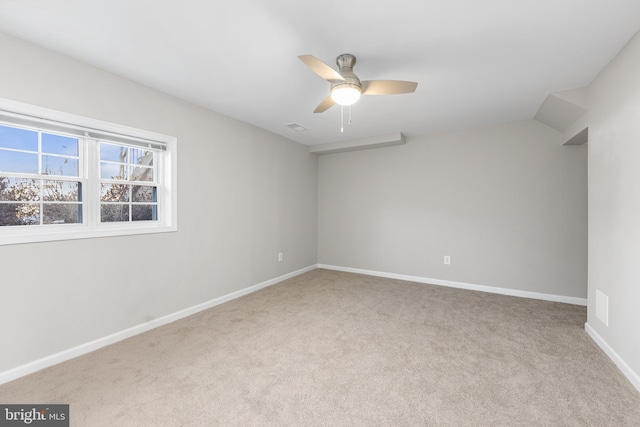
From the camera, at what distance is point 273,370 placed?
2.03 meters

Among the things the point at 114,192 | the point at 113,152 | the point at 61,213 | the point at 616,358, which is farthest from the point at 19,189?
the point at 616,358

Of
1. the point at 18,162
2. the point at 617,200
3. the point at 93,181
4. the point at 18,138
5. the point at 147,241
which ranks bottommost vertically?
the point at 147,241

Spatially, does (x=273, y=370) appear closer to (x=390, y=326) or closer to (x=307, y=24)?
(x=390, y=326)

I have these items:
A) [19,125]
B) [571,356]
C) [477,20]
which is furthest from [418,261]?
[19,125]

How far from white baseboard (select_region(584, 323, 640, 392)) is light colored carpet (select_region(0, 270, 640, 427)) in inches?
2.0

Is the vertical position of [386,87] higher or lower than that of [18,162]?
higher

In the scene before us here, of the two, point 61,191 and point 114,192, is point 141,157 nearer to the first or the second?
point 114,192

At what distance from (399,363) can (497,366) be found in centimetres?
75

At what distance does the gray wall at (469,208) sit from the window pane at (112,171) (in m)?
3.38

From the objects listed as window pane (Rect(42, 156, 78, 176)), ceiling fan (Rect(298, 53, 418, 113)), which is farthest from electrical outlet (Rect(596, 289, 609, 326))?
window pane (Rect(42, 156, 78, 176))

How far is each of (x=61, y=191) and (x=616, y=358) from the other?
4.65 metres

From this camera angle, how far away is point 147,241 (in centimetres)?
273

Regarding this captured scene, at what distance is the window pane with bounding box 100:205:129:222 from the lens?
8.29 feet

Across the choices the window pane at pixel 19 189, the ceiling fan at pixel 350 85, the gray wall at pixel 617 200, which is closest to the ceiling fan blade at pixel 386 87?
the ceiling fan at pixel 350 85
